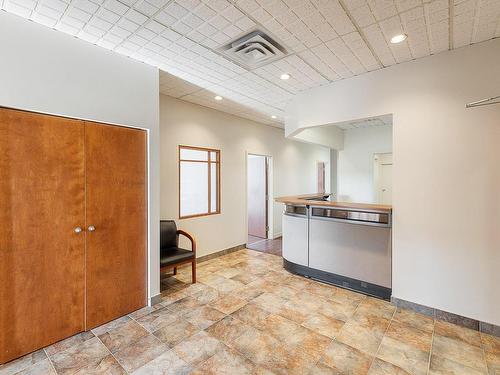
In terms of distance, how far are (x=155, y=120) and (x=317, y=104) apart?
88.2 inches

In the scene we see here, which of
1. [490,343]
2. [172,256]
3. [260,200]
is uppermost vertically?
[260,200]

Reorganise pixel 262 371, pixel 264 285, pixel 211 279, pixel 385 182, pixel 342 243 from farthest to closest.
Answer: pixel 385 182 → pixel 211 279 → pixel 264 285 → pixel 342 243 → pixel 262 371

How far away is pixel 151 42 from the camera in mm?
2402

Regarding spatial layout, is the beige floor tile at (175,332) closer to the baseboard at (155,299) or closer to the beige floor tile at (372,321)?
the baseboard at (155,299)

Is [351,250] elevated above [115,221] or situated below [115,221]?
below

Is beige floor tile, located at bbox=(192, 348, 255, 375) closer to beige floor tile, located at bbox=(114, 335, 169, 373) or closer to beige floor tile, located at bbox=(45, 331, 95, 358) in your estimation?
beige floor tile, located at bbox=(114, 335, 169, 373)

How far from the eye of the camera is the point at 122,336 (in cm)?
232

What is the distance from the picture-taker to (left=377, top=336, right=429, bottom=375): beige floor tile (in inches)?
75.4

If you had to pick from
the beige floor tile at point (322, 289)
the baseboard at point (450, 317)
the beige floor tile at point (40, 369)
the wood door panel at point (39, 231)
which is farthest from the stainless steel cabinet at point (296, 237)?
the beige floor tile at point (40, 369)

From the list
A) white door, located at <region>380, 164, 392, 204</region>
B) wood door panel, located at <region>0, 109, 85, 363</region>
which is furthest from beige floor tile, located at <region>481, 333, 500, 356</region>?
white door, located at <region>380, 164, 392, 204</region>

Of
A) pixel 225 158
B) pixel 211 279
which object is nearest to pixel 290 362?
pixel 211 279

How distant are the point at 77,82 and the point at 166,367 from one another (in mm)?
2625

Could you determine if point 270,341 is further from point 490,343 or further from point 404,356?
point 490,343

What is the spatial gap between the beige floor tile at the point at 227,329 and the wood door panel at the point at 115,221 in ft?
3.18
